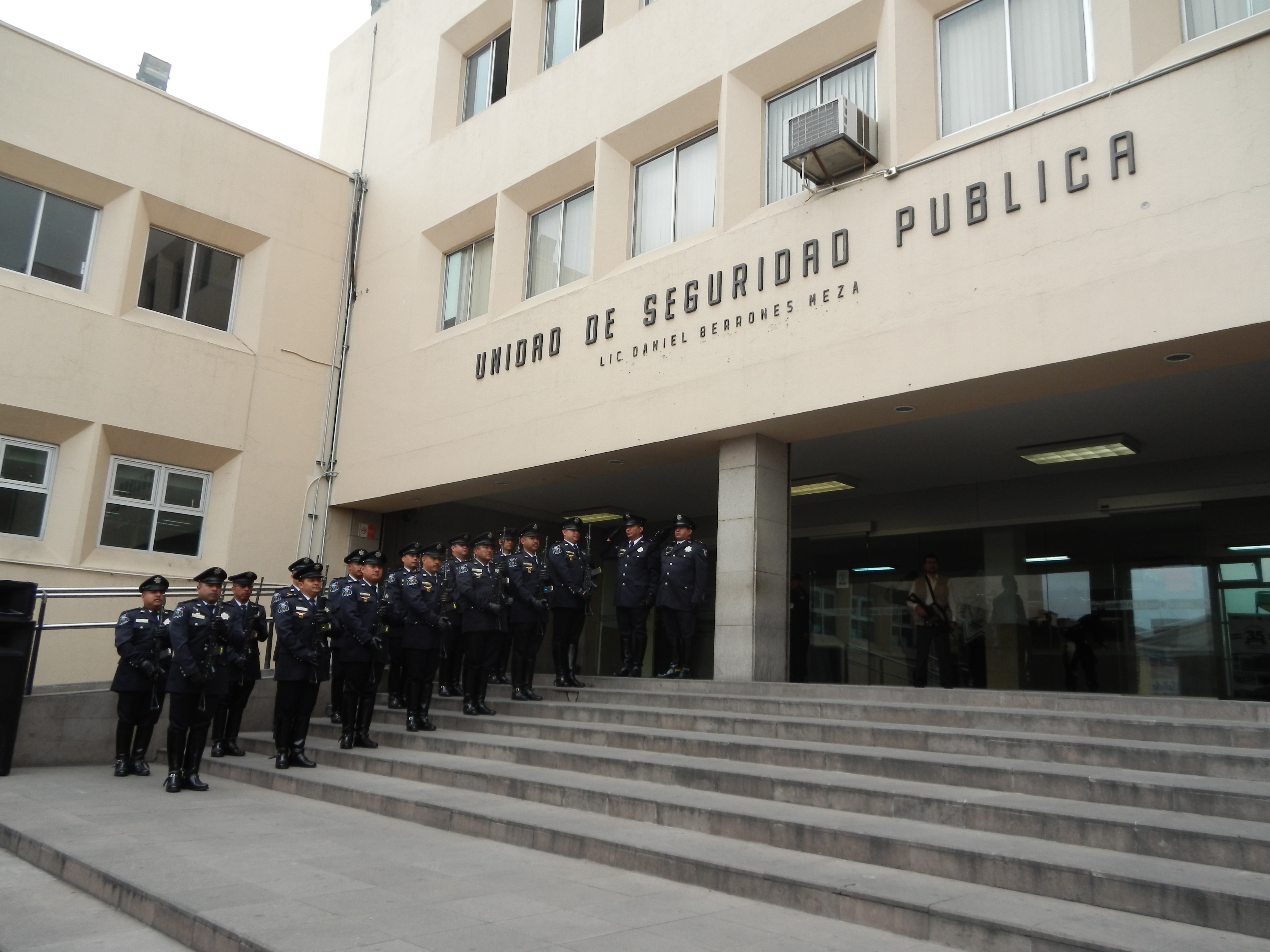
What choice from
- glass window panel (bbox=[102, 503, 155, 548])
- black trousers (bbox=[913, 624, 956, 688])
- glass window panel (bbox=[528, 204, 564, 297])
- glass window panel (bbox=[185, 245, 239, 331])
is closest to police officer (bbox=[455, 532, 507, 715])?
black trousers (bbox=[913, 624, 956, 688])

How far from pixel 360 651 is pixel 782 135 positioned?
7469mm

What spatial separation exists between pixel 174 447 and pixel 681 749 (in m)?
10.1

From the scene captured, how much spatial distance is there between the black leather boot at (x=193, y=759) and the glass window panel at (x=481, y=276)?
26.4 feet

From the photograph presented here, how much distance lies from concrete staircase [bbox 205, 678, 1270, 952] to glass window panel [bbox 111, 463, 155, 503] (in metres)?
6.48

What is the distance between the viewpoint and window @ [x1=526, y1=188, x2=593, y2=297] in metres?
13.4

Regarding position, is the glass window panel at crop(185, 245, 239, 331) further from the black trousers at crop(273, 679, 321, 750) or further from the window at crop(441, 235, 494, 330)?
the black trousers at crop(273, 679, 321, 750)

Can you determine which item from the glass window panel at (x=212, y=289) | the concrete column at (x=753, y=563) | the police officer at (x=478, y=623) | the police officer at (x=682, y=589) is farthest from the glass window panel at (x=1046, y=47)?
the glass window panel at (x=212, y=289)

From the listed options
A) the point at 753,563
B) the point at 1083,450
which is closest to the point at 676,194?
the point at 753,563

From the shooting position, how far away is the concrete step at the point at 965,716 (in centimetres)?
573

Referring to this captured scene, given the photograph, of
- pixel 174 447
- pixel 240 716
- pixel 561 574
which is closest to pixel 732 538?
pixel 561 574

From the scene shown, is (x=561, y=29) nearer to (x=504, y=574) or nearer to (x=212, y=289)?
(x=212, y=289)

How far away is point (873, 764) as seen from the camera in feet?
19.7

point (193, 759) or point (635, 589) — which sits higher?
point (635, 589)

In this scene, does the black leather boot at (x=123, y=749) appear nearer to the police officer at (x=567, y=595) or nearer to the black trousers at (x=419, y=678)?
the black trousers at (x=419, y=678)
